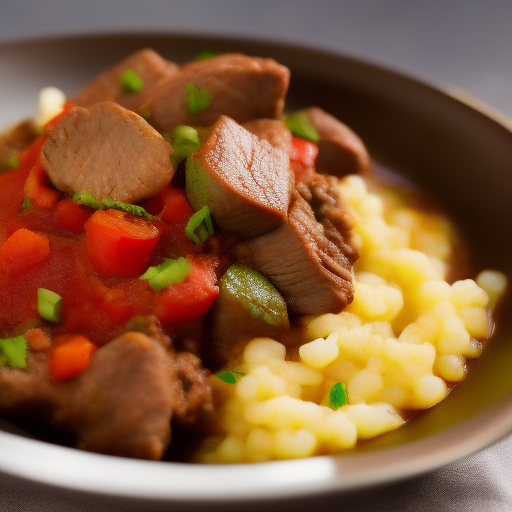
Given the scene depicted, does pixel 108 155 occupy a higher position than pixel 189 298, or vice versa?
pixel 108 155

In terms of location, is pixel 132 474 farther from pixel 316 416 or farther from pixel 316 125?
pixel 316 125

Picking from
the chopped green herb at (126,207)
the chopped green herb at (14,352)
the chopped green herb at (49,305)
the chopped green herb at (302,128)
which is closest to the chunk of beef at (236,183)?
the chopped green herb at (126,207)

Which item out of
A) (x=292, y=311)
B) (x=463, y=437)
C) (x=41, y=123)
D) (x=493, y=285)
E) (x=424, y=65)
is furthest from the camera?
(x=424, y=65)

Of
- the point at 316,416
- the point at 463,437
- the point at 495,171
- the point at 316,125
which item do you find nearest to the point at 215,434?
the point at 316,416

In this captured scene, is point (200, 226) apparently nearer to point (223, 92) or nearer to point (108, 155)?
point (108, 155)

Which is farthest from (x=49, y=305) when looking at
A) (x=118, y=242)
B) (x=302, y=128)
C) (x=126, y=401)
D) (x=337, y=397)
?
(x=302, y=128)

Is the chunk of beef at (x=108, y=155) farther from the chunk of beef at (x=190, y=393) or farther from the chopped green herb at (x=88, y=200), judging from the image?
the chunk of beef at (x=190, y=393)

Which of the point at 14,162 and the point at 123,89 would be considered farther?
the point at 123,89
